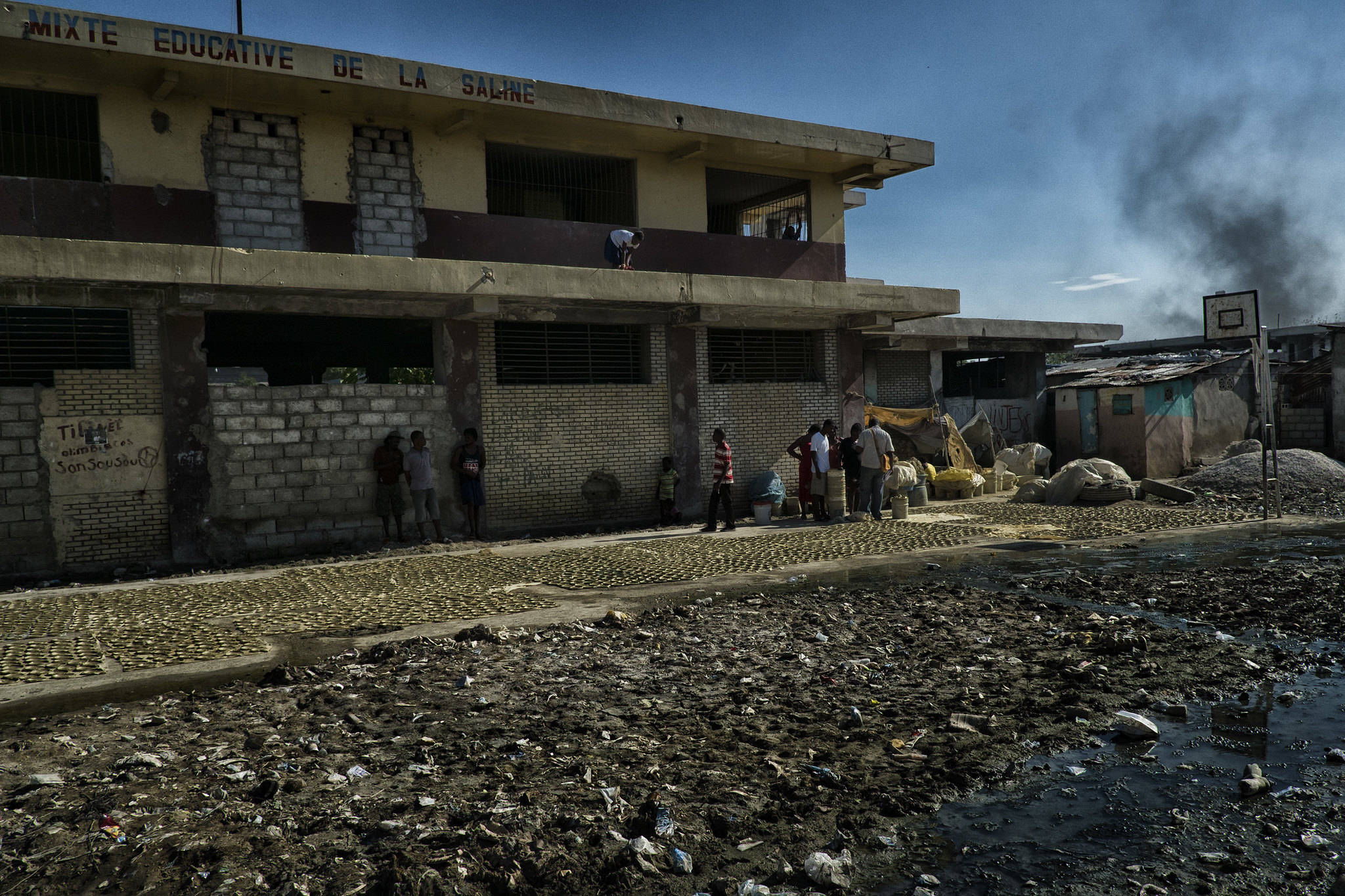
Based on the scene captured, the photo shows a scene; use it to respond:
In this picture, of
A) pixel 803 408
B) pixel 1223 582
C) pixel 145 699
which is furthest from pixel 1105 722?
pixel 803 408

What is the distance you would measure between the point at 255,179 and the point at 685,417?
776 centimetres

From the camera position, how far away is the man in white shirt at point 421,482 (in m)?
13.4

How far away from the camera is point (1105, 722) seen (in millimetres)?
4789

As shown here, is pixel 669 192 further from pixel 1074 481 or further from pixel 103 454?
pixel 103 454

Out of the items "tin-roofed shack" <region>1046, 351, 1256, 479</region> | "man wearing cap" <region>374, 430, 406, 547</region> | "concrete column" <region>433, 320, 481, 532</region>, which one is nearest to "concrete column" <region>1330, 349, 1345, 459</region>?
"tin-roofed shack" <region>1046, 351, 1256, 479</region>

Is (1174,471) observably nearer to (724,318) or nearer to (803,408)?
(803,408)

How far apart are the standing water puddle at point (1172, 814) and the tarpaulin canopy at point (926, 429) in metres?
15.1

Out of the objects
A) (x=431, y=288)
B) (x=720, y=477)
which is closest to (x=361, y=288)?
(x=431, y=288)

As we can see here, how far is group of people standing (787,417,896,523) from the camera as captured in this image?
14.9 meters

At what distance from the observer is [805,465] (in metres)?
15.6

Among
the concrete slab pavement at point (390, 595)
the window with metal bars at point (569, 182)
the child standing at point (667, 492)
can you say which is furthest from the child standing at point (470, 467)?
the window with metal bars at point (569, 182)

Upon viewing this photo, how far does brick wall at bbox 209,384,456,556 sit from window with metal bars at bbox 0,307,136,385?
126 centimetres

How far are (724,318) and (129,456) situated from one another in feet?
31.0

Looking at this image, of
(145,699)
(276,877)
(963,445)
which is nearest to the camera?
(276,877)
